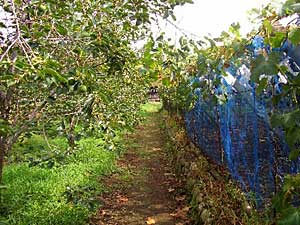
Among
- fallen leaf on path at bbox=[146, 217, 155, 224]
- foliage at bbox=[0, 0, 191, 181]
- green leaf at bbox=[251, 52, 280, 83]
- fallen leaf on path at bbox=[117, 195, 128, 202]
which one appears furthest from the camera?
fallen leaf on path at bbox=[117, 195, 128, 202]

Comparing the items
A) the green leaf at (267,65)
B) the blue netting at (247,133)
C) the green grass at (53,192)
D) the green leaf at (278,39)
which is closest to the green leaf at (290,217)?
the green leaf at (267,65)

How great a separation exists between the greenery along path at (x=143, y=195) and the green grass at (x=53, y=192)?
284 millimetres

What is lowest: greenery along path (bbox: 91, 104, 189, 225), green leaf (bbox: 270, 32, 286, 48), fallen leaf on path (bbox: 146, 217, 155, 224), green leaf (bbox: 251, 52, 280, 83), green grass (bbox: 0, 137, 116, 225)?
greenery along path (bbox: 91, 104, 189, 225)

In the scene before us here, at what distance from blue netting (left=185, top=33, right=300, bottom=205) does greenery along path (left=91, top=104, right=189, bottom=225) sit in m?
0.94

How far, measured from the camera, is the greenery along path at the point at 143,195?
538 centimetres

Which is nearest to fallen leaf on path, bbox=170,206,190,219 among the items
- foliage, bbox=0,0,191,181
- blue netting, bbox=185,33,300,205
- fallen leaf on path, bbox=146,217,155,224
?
fallen leaf on path, bbox=146,217,155,224

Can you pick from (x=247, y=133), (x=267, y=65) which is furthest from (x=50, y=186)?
(x=267, y=65)

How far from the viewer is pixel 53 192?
5996 mm

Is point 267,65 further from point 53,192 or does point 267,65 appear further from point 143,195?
point 143,195

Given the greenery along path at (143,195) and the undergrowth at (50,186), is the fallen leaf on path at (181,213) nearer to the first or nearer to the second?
the greenery along path at (143,195)

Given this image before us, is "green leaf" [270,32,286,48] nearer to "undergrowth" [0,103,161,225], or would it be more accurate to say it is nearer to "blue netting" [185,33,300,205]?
"blue netting" [185,33,300,205]

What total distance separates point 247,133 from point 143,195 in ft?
6.55

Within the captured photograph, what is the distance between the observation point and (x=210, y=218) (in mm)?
4219

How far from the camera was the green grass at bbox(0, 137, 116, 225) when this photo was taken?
4566mm
